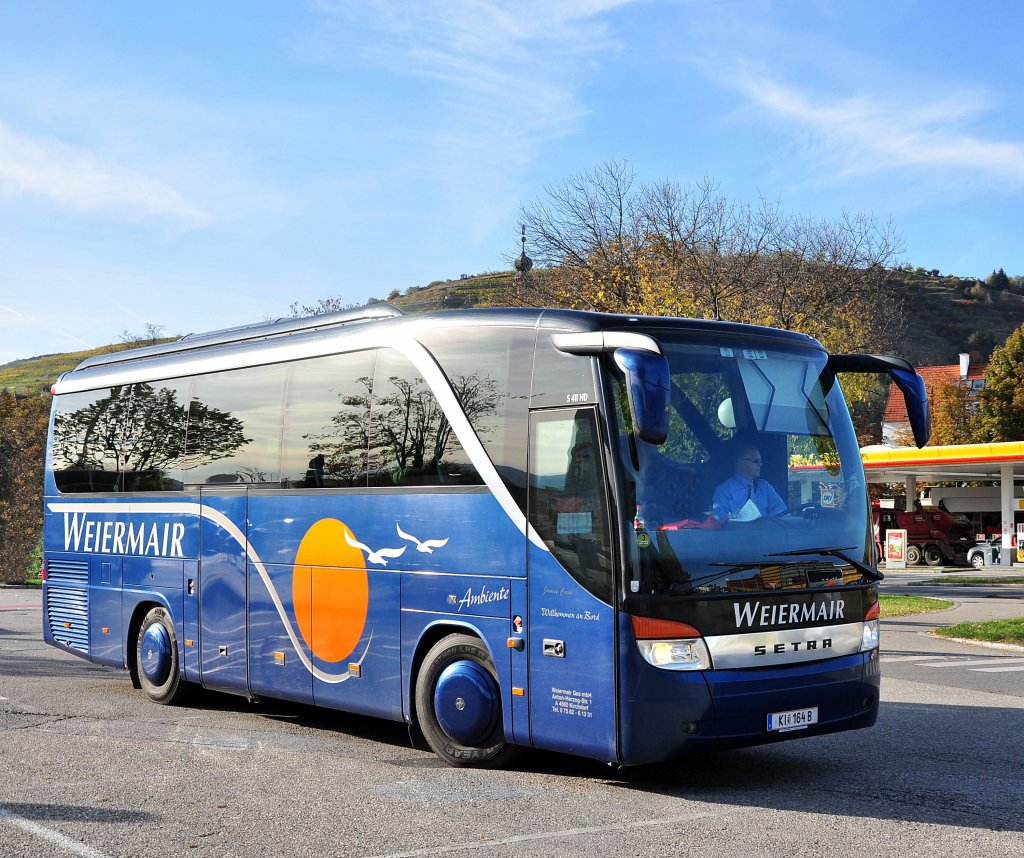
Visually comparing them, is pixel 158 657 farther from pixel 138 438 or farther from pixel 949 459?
pixel 949 459

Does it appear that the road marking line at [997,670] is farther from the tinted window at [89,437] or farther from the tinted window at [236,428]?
the tinted window at [89,437]

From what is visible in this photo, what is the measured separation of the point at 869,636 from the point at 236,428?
5.84 meters

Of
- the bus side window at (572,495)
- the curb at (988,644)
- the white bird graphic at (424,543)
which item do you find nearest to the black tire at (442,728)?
the white bird graphic at (424,543)

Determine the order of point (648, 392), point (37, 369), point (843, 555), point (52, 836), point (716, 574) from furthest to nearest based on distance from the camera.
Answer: point (37, 369)
point (843, 555)
point (716, 574)
point (648, 392)
point (52, 836)

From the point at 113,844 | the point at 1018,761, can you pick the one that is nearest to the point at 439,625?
the point at 113,844

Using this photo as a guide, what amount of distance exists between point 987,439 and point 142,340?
192 ft

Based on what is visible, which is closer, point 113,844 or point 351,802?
point 113,844

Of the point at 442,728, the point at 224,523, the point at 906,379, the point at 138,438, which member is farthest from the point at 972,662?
the point at 138,438

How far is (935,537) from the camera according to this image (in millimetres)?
46062

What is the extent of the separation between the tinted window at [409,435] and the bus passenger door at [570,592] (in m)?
0.74

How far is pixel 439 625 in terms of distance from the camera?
28.4ft

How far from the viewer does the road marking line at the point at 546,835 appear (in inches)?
242

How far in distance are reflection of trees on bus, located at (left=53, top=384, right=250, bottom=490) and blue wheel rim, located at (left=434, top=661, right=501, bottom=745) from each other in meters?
3.54

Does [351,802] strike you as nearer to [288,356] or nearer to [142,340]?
[288,356]
